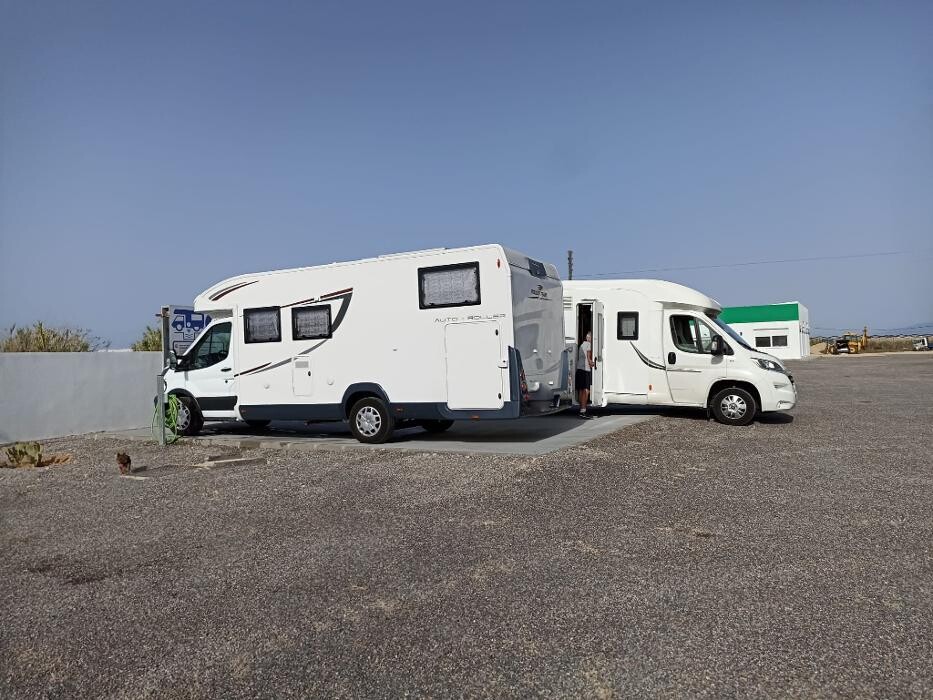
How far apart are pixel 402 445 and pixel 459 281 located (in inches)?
105

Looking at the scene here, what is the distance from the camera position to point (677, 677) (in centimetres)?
351

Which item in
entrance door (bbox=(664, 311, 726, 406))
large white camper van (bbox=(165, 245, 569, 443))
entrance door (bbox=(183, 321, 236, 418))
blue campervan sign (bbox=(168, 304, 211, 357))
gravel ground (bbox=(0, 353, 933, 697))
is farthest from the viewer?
blue campervan sign (bbox=(168, 304, 211, 357))

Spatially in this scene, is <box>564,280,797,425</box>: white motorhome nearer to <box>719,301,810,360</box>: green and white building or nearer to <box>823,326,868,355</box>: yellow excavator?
<box>719,301,810,360</box>: green and white building

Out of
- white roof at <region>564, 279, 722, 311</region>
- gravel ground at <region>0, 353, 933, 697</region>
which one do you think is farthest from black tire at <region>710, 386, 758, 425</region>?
gravel ground at <region>0, 353, 933, 697</region>

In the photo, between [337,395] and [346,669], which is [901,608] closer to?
[346,669]

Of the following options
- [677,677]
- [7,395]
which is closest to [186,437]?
[7,395]

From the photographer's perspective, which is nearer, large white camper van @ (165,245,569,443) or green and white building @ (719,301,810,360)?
large white camper van @ (165,245,569,443)

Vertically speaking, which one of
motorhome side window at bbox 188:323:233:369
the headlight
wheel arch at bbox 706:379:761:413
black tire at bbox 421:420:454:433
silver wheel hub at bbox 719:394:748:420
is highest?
motorhome side window at bbox 188:323:233:369

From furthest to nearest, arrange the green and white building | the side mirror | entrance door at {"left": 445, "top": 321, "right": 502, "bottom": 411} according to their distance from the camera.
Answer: the green and white building, the side mirror, entrance door at {"left": 445, "top": 321, "right": 502, "bottom": 411}

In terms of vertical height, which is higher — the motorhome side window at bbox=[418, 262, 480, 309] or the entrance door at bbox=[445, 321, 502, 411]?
the motorhome side window at bbox=[418, 262, 480, 309]

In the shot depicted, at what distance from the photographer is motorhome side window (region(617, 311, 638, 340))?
14516mm

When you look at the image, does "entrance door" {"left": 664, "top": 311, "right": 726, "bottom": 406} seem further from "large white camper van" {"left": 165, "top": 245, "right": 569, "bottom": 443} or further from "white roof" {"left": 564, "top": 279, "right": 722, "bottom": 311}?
"large white camper van" {"left": 165, "top": 245, "right": 569, "bottom": 443}

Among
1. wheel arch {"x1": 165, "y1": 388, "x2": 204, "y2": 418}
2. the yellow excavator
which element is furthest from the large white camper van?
the yellow excavator

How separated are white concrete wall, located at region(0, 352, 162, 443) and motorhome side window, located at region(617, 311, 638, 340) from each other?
32.7 ft
